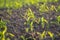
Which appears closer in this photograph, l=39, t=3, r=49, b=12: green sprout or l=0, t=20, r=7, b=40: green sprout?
l=0, t=20, r=7, b=40: green sprout

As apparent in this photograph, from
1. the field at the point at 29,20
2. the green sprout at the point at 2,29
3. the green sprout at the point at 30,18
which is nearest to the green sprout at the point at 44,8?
the field at the point at 29,20

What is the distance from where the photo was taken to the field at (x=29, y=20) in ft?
15.8

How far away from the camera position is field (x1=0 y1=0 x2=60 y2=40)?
15.8 ft

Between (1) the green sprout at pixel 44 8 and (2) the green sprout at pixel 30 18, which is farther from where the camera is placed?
(1) the green sprout at pixel 44 8

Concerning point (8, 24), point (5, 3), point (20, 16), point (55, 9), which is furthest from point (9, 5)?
point (55, 9)

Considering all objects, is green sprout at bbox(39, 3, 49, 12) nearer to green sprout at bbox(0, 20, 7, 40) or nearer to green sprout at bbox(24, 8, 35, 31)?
green sprout at bbox(24, 8, 35, 31)

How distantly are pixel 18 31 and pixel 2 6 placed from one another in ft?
4.23

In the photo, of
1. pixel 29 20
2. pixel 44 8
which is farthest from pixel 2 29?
pixel 44 8

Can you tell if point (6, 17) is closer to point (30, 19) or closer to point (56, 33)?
point (30, 19)

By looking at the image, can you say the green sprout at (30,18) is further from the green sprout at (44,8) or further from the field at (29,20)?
Result: the green sprout at (44,8)

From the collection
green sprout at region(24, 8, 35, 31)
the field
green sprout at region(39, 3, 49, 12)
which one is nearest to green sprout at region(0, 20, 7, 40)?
the field

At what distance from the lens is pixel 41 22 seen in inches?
208

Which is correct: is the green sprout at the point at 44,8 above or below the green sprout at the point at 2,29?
above

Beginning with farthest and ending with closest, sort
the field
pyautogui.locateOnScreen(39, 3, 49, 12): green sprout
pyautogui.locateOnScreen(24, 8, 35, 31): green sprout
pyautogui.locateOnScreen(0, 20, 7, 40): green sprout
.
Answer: pyautogui.locateOnScreen(39, 3, 49, 12): green sprout, pyautogui.locateOnScreen(24, 8, 35, 31): green sprout, the field, pyautogui.locateOnScreen(0, 20, 7, 40): green sprout
